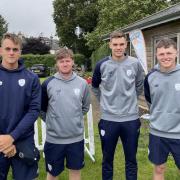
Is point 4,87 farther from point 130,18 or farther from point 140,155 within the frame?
point 130,18

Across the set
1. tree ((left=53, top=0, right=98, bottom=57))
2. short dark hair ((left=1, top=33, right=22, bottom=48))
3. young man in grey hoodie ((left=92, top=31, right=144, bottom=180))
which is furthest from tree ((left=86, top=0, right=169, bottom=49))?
short dark hair ((left=1, top=33, right=22, bottom=48))

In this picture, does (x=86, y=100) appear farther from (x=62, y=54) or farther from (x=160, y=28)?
(x=160, y=28)

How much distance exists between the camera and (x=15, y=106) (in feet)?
12.1

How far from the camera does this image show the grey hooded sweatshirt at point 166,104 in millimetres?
4105

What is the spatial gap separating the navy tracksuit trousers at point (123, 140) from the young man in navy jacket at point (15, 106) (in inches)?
45.7

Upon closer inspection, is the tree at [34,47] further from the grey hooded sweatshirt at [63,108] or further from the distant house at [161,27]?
the grey hooded sweatshirt at [63,108]

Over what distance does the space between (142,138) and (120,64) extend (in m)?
3.89

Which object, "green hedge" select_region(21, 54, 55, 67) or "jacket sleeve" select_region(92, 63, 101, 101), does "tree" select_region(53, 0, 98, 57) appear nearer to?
"green hedge" select_region(21, 54, 55, 67)

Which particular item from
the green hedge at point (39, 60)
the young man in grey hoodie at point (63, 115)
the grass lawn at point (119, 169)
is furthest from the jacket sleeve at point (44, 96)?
the green hedge at point (39, 60)

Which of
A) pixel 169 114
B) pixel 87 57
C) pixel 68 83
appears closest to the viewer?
pixel 169 114

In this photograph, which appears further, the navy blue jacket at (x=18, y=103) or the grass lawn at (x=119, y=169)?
the grass lawn at (x=119, y=169)

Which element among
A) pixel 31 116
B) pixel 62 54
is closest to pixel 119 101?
pixel 62 54

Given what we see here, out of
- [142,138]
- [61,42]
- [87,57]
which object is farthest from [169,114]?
[61,42]

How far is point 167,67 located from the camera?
4.16 m
